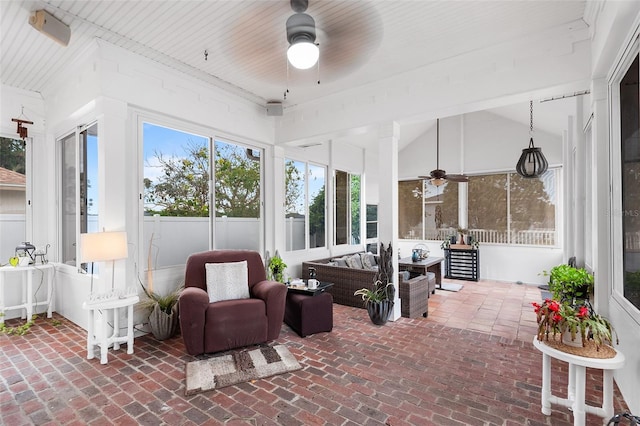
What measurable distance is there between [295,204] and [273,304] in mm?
2973

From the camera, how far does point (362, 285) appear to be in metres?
4.84

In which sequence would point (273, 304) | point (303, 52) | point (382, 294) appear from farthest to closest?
point (382, 294) < point (273, 304) < point (303, 52)

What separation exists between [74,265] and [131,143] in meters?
1.95

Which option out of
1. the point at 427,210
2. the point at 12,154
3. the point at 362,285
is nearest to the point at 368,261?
the point at 362,285

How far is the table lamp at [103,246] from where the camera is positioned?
311 cm

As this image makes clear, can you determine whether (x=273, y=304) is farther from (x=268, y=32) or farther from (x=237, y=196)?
(x=268, y=32)

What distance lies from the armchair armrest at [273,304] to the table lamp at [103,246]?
1.52 m

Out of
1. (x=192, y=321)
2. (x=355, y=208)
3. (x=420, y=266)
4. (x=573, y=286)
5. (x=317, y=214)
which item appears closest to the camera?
(x=192, y=321)

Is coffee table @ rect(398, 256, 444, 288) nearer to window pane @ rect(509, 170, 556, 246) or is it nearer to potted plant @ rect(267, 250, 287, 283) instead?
window pane @ rect(509, 170, 556, 246)

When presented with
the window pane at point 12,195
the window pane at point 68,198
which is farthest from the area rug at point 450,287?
the window pane at point 12,195

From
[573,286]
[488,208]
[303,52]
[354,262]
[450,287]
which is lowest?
[450,287]

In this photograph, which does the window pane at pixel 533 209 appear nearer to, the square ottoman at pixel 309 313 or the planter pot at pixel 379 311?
the planter pot at pixel 379 311

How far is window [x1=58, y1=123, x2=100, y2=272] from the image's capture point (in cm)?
394

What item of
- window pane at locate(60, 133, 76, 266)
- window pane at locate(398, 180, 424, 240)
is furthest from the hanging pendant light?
window pane at locate(60, 133, 76, 266)
